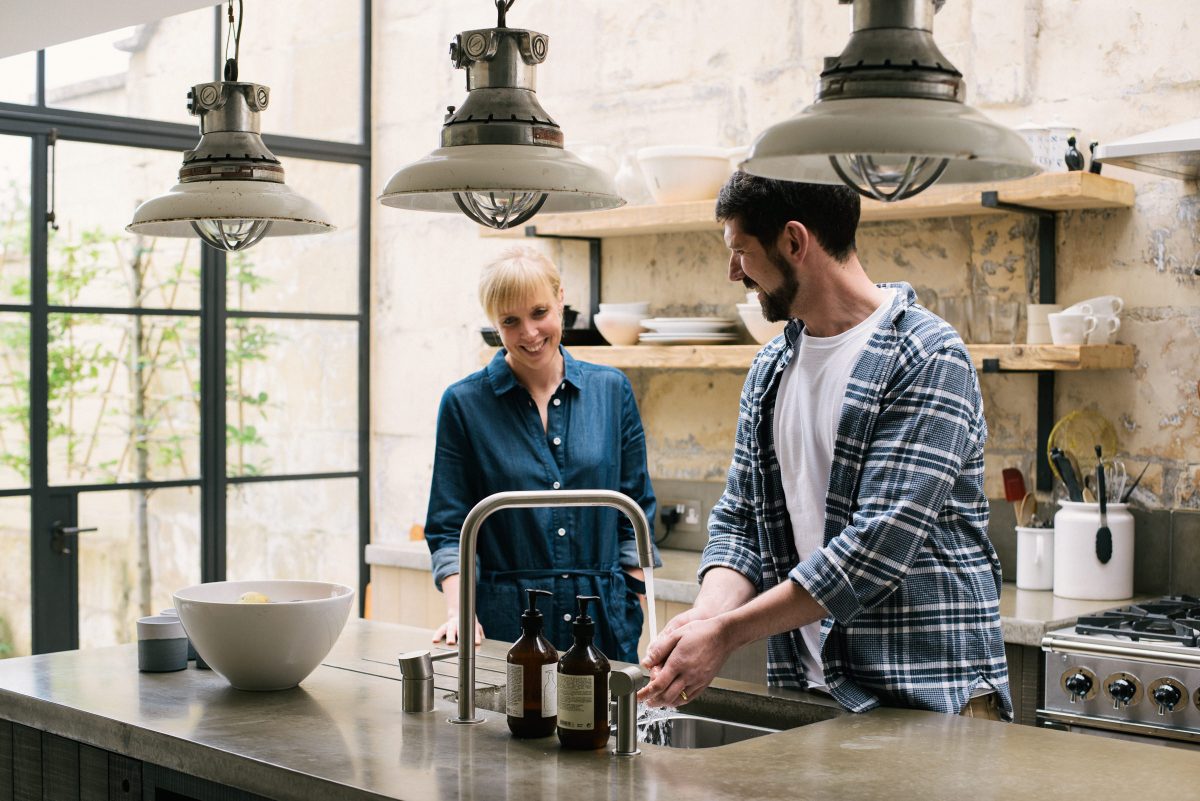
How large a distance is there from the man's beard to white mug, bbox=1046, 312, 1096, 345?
4.41ft

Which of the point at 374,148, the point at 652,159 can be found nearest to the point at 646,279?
the point at 652,159

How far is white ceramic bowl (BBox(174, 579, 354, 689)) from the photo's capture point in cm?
235

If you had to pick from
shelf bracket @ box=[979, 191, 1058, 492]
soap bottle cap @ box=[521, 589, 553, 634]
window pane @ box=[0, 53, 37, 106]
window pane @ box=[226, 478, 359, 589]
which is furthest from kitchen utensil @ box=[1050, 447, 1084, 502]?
window pane @ box=[0, 53, 37, 106]

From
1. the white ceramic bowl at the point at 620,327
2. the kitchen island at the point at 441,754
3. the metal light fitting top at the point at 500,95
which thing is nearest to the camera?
the kitchen island at the point at 441,754

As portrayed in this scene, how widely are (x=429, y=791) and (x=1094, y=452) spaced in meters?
2.44

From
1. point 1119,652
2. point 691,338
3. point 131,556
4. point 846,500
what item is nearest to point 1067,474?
point 1119,652

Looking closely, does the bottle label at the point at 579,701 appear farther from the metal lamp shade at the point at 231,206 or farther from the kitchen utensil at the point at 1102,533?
the kitchen utensil at the point at 1102,533

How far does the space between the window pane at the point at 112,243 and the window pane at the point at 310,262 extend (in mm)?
220

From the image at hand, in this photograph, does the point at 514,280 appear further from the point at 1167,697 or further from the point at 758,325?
the point at 1167,697

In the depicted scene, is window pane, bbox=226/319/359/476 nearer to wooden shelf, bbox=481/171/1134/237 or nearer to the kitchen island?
wooden shelf, bbox=481/171/1134/237

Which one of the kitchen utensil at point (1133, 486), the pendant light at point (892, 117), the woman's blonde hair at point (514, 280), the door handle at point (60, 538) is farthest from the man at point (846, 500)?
the door handle at point (60, 538)

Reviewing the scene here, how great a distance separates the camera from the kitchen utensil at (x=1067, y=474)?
138 inches

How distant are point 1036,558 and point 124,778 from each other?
2308 millimetres

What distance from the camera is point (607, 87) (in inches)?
192
